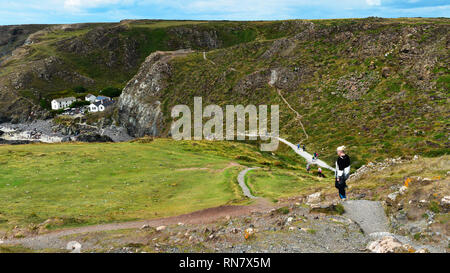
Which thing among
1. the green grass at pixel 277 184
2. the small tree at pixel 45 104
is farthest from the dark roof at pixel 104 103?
the green grass at pixel 277 184

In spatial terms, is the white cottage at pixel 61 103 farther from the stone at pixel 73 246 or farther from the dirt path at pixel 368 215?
the dirt path at pixel 368 215

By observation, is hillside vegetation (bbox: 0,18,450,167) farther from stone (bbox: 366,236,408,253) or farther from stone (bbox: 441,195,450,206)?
stone (bbox: 366,236,408,253)

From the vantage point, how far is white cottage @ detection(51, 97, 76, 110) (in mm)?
188825

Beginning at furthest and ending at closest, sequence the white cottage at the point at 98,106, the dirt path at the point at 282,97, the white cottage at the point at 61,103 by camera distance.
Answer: the white cottage at the point at 61,103
the white cottage at the point at 98,106
the dirt path at the point at 282,97

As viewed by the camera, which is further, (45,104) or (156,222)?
(45,104)

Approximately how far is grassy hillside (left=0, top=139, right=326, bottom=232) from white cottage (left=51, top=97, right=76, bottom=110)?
14975cm

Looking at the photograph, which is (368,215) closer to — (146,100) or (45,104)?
(146,100)

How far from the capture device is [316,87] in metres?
103

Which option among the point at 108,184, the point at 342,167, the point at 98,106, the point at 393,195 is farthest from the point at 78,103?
the point at 393,195

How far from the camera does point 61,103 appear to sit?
624ft

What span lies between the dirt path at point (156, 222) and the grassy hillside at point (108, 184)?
1574 millimetres

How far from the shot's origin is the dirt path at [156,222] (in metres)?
20.6

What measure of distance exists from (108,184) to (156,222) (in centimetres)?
1720

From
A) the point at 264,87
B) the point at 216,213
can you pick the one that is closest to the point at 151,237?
the point at 216,213
